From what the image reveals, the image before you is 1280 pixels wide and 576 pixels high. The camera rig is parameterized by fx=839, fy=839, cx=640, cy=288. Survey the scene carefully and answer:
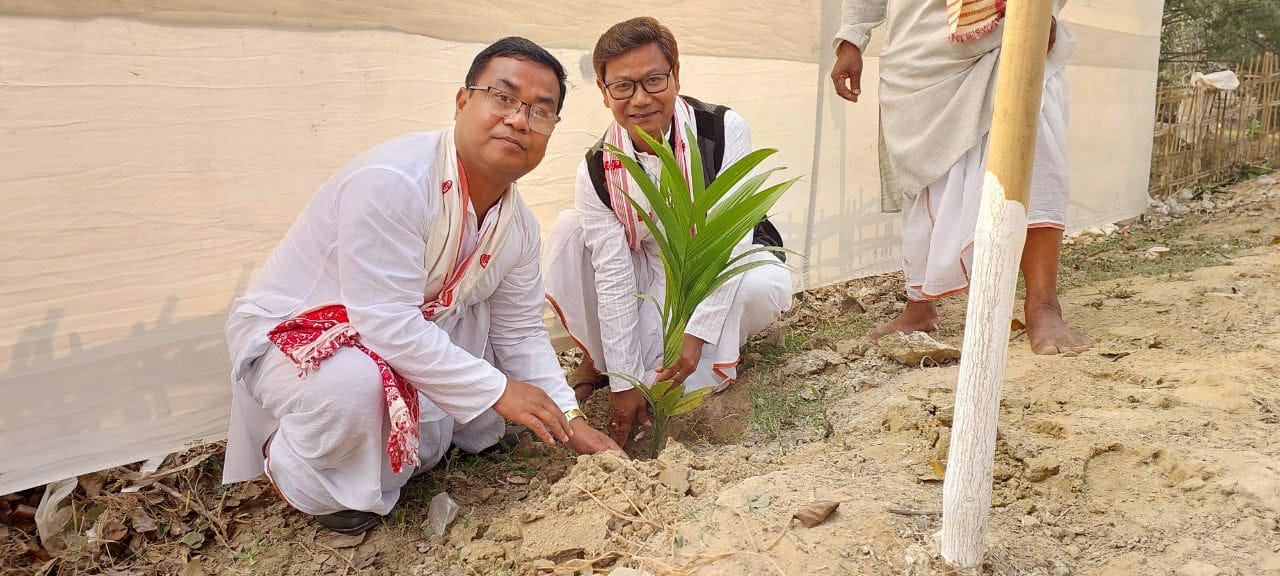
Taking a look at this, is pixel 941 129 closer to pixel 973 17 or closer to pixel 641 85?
pixel 973 17

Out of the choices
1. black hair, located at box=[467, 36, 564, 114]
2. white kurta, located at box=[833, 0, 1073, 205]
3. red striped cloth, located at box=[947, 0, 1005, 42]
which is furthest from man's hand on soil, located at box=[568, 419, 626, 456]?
red striped cloth, located at box=[947, 0, 1005, 42]

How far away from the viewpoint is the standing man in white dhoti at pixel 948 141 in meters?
2.71

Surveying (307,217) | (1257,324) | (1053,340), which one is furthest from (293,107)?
(1257,324)

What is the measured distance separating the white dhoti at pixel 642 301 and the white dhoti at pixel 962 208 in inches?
21.1

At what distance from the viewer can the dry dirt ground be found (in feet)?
5.05

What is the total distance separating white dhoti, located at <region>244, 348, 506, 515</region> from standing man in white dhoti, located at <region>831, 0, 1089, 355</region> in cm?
181

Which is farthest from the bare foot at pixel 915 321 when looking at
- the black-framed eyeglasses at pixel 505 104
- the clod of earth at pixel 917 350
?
the black-framed eyeglasses at pixel 505 104

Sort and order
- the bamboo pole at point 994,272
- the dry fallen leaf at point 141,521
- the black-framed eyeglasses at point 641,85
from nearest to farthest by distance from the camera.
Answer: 1. the bamboo pole at point 994,272
2. the dry fallen leaf at point 141,521
3. the black-framed eyeglasses at point 641,85

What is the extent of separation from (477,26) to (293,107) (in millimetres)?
662

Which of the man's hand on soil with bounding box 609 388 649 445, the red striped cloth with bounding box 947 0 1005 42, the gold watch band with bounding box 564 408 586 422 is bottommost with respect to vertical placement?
the man's hand on soil with bounding box 609 388 649 445

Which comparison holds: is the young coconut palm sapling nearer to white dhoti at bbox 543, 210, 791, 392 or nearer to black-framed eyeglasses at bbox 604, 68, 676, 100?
black-framed eyeglasses at bbox 604, 68, 676, 100

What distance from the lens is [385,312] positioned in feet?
6.18

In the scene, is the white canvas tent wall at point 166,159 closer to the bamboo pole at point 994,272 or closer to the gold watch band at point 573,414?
the gold watch band at point 573,414

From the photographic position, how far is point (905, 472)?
1.85 meters
